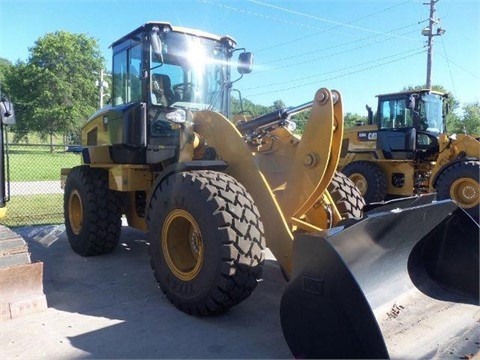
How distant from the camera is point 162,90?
17.3 ft

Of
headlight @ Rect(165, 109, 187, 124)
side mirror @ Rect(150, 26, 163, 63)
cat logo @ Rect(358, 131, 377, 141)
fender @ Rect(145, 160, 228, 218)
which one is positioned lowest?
fender @ Rect(145, 160, 228, 218)

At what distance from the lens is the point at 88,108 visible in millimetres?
48281

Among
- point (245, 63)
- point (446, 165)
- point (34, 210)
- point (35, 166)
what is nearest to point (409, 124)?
point (446, 165)

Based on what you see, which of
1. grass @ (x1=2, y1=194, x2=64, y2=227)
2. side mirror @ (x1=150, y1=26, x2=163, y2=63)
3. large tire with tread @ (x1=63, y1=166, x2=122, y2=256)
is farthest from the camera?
grass @ (x1=2, y1=194, x2=64, y2=227)

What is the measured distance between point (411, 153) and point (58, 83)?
4405 cm

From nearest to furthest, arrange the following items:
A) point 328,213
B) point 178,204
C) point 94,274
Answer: point 178,204
point 328,213
point 94,274

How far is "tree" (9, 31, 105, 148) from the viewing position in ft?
145

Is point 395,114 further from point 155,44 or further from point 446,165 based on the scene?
point 155,44

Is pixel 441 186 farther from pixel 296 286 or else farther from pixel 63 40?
pixel 63 40

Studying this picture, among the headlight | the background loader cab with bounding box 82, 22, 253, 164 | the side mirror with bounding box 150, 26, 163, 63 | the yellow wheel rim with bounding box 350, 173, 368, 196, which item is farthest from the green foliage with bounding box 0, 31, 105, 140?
the headlight

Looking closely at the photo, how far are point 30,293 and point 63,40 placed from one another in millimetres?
52421

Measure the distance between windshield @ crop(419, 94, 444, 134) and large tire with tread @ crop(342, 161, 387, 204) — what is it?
149 centimetres

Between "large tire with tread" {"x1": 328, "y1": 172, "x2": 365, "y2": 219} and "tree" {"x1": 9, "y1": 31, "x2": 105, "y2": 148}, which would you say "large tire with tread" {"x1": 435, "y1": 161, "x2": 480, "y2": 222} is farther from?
"tree" {"x1": 9, "y1": 31, "x2": 105, "y2": 148}

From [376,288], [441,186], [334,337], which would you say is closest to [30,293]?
[334,337]
